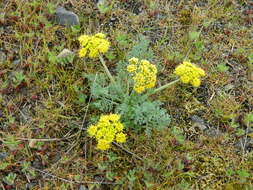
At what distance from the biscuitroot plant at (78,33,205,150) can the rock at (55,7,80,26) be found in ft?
3.71

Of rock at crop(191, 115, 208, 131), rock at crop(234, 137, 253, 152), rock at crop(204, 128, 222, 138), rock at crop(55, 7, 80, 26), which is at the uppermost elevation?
rock at crop(55, 7, 80, 26)

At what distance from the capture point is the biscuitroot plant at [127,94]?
3.22 m

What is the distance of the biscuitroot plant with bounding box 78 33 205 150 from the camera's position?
3225 millimetres

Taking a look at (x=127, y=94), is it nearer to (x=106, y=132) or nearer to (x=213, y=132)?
(x=106, y=132)

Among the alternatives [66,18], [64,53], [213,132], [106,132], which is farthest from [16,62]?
[213,132]

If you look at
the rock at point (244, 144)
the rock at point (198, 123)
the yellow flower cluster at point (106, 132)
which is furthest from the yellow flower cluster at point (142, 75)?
the rock at point (244, 144)

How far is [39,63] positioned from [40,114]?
0.76m

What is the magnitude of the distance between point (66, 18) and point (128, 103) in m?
1.78

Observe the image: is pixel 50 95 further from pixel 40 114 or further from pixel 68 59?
pixel 68 59

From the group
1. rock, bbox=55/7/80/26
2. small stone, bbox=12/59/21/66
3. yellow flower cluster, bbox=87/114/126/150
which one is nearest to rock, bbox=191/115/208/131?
yellow flower cluster, bbox=87/114/126/150

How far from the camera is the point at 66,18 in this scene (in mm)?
4598

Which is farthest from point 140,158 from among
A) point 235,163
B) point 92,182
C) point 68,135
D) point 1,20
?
point 1,20

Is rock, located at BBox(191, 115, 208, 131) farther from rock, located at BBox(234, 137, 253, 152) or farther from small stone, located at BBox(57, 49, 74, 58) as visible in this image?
small stone, located at BBox(57, 49, 74, 58)

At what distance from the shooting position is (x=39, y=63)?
4.15m
